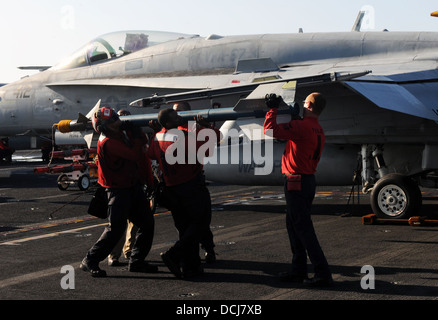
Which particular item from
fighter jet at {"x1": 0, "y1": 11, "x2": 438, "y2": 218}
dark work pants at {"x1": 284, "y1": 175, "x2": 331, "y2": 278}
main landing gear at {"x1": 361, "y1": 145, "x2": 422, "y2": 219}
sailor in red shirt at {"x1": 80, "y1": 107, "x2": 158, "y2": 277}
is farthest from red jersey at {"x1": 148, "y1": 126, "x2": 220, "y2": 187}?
main landing gear at {"x1": 361, "y1": 145, "x2": 422, "y2": 219}

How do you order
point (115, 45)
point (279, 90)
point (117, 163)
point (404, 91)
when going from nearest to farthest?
point (117, 163) → point (279, 90) → point (404, 91) → point (115, 45)

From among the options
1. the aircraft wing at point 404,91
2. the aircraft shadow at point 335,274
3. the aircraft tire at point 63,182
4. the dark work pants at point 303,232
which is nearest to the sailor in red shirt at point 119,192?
the aircraft shadow at point 335,274

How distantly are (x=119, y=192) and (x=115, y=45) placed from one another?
911cm

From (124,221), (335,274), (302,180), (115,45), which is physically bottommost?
(335,274)

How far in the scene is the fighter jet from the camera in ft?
35.4

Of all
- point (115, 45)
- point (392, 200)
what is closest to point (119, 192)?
point (392, 200)

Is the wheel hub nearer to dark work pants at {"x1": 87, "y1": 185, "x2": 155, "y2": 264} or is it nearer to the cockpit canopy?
dark work pants at {"x1": 87, "y1": 185, "x2": 155, "y2": 264}

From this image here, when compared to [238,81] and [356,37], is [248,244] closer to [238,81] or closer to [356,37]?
[238,81]

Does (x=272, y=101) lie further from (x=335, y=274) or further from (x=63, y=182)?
(x=63, y=182)

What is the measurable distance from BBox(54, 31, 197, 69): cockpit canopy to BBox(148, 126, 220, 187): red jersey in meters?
8.39

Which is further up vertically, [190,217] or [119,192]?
[119,192]

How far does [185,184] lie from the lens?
755cm

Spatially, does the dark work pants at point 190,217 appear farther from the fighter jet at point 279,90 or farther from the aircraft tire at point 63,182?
the aircraft tire at point 63,182

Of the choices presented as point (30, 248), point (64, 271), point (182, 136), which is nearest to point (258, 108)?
point (182, 136)
